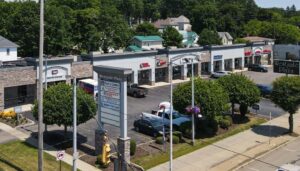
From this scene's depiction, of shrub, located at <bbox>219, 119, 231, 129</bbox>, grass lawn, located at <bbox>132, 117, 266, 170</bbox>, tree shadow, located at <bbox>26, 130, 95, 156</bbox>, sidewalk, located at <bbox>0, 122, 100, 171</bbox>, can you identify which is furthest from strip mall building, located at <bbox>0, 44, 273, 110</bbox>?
shrub, located at <bbox>219, 119, 231, 129</bbox>

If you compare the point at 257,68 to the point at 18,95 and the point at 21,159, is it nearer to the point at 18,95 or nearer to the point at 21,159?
the point at 18,95

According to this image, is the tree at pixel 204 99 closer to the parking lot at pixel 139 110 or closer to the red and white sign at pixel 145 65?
the parking lot at pixel 139 110

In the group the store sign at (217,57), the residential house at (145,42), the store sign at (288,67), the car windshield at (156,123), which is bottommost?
the car windshield at (156,123)

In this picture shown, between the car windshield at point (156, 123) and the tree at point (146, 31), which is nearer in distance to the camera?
the car windshield at point (156, 123)

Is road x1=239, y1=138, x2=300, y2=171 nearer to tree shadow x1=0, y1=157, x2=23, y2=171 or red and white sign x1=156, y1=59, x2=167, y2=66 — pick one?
tree shadow x1=0, y1=157, x2=23, y2=171

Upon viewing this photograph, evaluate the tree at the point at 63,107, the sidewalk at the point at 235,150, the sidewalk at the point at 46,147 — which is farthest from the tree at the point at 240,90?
the sidewalk at the point at 46,147

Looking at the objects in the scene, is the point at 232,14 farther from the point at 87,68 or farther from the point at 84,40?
the point at 87,68
